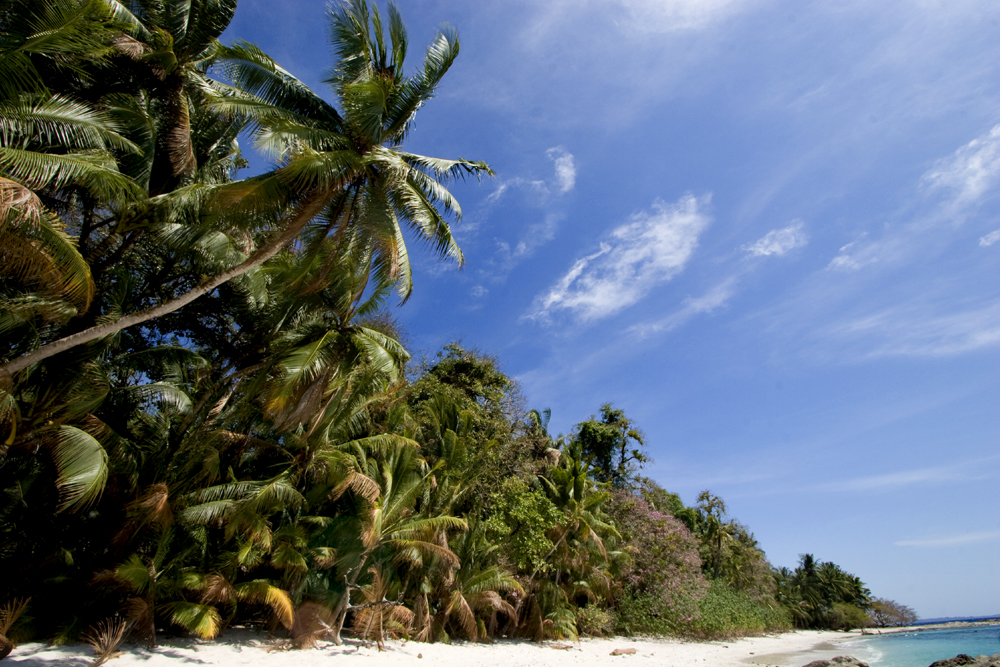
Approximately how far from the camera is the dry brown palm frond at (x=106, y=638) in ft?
26.8

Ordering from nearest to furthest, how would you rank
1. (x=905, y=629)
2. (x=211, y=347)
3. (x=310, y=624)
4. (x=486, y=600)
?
(x=310, y=624) < (x=211, y=347) < (x=486, y=600) < (x=905, y=629)

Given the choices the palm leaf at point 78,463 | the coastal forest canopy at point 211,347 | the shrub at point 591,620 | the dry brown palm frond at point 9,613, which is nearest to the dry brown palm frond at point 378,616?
the coastal forest canopy at point 211,347

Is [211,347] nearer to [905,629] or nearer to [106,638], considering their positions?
[106,638]

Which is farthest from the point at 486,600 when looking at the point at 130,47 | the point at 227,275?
the point at 130,47

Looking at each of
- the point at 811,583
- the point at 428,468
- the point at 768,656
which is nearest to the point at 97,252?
the point at 428,468

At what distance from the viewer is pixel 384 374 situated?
38.1 ft

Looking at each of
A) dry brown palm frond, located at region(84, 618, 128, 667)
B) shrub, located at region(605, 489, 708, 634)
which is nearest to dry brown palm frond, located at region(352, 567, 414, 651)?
dry brown palm frond, located at region(84, 618, 128, 667)

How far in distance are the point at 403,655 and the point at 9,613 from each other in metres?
6.91

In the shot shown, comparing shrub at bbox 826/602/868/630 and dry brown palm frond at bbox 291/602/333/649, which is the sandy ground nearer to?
dry brown palm frond at bbox 291/602/333/649

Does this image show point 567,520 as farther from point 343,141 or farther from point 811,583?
point 811,583

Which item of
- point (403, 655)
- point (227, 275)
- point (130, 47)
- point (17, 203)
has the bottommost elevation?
point (403, 655)

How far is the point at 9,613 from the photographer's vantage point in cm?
788

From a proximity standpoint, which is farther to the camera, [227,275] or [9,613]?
[227,275]

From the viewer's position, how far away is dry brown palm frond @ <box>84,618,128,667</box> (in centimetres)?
816
